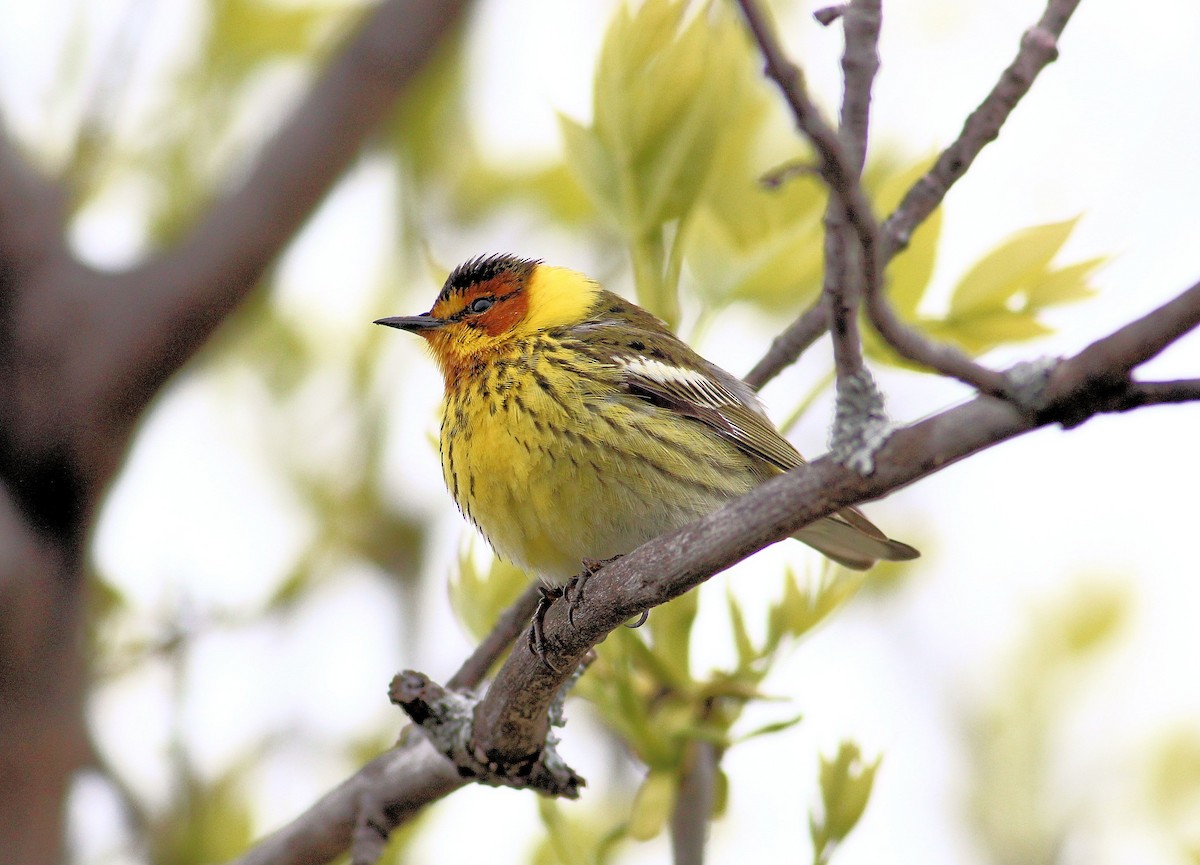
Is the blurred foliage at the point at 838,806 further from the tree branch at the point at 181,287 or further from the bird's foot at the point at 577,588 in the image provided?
the tree branch at the point at 181,287

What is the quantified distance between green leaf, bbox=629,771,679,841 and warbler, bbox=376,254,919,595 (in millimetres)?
477

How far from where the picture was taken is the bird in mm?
2865

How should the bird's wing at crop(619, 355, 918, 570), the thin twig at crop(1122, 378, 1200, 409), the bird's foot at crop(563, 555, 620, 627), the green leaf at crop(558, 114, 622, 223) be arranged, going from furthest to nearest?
the bird's wing at crop(619, 355, 918, 570), the green leaf at crop(558, 114, 622, 223), the bird's foot at crop(563, 555, 620, 627), the thin twig at crop(1122, 378, 1200, 409)

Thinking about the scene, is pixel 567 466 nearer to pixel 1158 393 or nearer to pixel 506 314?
pixel 506 314

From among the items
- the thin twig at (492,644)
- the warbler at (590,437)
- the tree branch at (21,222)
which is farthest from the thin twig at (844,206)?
the tree branch at (21,222)

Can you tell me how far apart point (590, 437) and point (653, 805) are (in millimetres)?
826

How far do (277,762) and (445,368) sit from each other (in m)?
1.20

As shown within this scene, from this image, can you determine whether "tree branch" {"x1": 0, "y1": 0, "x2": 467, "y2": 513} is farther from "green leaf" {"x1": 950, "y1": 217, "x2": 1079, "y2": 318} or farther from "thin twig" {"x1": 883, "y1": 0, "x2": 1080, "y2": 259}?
"thin twig" {"x1": 883, "y1": 0, "x2": 1080, "y2": 259}

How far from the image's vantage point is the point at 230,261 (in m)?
3.58

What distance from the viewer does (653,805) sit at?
2488 millimetres

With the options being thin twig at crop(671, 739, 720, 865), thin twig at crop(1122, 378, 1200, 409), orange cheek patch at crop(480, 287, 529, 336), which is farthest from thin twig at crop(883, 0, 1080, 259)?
orange cheek patch at crop(480, 287, 529, 336)

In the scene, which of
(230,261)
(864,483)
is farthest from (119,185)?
(864,483)

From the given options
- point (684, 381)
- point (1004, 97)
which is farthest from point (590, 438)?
point (1004, 97)

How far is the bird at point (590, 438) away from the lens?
2.87 m
